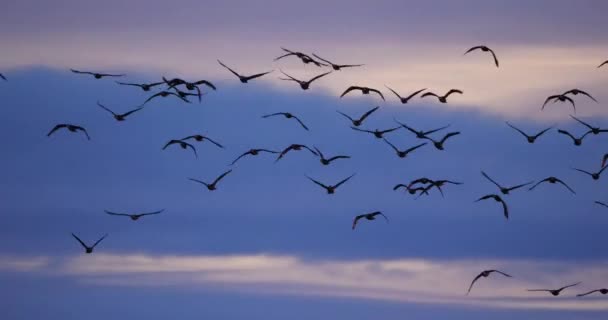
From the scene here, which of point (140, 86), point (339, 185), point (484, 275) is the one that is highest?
point (140, 86)

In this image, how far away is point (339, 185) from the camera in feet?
253

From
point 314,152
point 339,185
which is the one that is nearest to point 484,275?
point 339,185

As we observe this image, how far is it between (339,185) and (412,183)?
180 inches

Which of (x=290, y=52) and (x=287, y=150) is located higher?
(x=290, y=52)

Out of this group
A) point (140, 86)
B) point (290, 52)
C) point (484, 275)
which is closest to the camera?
point (290, 52)

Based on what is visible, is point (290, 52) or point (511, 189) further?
point (511, 189)

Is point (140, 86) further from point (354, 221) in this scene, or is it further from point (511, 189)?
point (511, 189)

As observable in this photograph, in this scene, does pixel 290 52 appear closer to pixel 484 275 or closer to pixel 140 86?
pixel 140 86

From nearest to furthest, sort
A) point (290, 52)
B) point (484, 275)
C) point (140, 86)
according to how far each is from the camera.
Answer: point (290, 52)
point (140, 86)
point (484, 275)

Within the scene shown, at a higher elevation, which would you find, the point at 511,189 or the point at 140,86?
the point at 140,86

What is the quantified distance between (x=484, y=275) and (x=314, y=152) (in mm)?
15815

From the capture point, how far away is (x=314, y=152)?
70438mm

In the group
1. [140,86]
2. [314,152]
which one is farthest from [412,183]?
[140,86]

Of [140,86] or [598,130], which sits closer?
[140,86]
